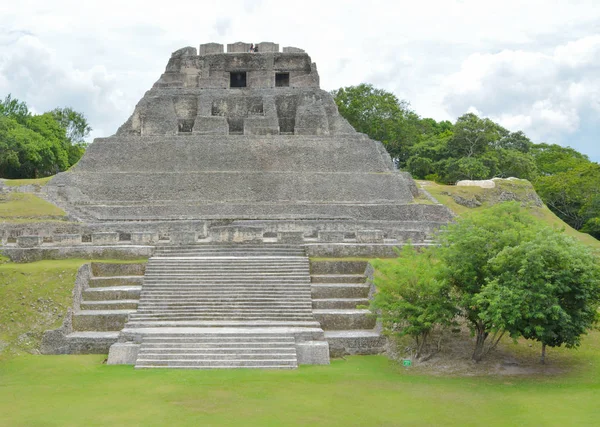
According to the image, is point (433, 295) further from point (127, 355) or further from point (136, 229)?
point (136, 229)

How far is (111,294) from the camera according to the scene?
50.7 ft

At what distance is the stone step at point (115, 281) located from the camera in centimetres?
1603

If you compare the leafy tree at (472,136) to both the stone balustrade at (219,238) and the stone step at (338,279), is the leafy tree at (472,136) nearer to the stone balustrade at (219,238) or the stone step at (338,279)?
the stone balustrade at (219,238)

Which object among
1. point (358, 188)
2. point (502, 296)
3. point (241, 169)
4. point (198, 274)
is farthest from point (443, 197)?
point (502, 296)

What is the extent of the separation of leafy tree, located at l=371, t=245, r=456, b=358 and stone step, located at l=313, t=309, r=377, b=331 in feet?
4.26

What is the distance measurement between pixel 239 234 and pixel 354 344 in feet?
20.0

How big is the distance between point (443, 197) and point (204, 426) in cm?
2350

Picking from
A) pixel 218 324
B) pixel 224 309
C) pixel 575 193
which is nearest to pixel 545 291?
pixel 218 324

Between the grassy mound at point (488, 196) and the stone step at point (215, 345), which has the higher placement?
the grassy mound at point (488, 196)

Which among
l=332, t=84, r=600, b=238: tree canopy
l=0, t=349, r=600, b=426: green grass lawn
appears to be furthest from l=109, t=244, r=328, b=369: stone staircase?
l=332, t=84, r=600, b=238: tree canopy

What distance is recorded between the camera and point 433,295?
12.7 meters

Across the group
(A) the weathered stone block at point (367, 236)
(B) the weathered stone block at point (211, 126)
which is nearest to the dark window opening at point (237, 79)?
(B) the weathered stone block at point (211, 126)

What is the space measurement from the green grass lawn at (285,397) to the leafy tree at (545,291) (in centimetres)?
100

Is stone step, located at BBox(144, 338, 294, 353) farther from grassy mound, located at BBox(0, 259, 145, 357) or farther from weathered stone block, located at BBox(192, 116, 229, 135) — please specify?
weathered stone block, located at BBox(192, 116, 229, 135)
